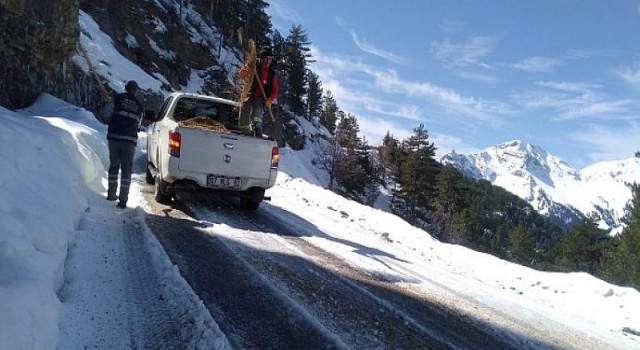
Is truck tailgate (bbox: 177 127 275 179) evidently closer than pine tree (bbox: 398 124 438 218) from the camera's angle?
Yes

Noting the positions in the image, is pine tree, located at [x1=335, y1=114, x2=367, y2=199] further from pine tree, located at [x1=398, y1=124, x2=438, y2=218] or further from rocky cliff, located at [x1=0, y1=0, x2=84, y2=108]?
rocky cliff, located at [x1=0, y1=0, x2=84, y2=108]

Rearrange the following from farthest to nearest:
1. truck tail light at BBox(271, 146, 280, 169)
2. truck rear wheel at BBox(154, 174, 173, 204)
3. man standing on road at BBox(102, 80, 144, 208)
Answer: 1. truck tail light at BBox(271, 146, 280, 169)
2. truck rear wheel at BBox(154, 174, 173, 204)
3. man standing on road at BBox(102, 80, 144, 208)

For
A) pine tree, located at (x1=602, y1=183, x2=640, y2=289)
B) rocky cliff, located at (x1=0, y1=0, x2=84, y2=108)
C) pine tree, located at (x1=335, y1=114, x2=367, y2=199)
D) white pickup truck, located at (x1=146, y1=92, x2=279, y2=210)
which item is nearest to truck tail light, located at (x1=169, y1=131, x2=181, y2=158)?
white pickup truck, located at (x1=146, y1=92, x2=279, y2=210)

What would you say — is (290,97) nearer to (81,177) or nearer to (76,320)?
(81,177)

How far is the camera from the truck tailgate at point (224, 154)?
8023 millimetres

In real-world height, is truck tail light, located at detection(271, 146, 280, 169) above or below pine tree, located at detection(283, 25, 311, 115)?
below

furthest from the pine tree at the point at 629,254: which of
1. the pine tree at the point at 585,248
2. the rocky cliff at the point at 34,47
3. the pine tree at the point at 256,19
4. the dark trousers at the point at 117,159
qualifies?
the pine tree at the point at 256,19

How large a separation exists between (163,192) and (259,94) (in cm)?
264

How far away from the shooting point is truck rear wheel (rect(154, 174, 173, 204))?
8.38m

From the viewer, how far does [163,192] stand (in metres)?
8.46

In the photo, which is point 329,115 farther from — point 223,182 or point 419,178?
point 223,182

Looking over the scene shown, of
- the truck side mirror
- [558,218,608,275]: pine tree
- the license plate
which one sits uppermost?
the truck side mirror

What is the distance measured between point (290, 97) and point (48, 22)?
57665 mm

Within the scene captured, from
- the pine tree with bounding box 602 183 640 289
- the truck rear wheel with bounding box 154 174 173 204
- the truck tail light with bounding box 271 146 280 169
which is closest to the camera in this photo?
the truck rear wheel with bounding box 154 174 173 204
